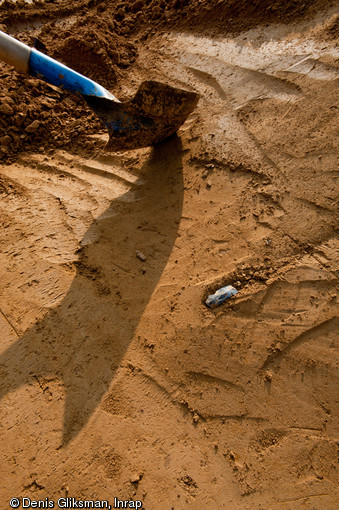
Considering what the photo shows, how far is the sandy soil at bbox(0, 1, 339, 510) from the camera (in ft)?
5.54

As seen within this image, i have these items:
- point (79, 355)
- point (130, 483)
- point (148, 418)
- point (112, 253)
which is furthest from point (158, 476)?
point (112, 253)

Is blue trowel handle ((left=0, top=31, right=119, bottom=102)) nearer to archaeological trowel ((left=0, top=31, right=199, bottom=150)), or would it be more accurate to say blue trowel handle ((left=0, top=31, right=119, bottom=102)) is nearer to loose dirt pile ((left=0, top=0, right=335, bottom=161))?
archaeological trowel ((left=0, top=31, right=199, bottom=150))

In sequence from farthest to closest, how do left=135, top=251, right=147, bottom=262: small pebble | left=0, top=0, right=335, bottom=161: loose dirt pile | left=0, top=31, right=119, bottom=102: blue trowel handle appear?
left=0, top=0, right=335, bottom=161: loose dirt pile, left=135, top=251, right=147, bottom=262: small pebble, left=0, top=31, right=119, bottom=102: blue trowel handle

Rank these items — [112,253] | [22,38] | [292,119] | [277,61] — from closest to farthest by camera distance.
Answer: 1. [112,253]
2. [292,119]
3. [277,61]
4. [22,38]

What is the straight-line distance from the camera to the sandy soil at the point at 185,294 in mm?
1689

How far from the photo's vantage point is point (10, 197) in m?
2.74

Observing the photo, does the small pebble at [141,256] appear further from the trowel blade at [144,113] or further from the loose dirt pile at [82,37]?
the loose dirt pile at [82,37]

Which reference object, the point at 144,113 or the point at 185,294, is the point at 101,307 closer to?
the point at 185,294

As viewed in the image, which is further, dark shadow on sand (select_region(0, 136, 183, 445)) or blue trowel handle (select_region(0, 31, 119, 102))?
blue trowel handle (select_region(0, 31, 119, 102))

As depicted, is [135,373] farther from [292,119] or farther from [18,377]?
[292,119]

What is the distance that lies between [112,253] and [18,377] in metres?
1.06

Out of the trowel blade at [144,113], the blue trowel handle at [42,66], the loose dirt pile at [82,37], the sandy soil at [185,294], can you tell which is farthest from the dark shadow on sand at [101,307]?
the loose dirt pile at [82,37]

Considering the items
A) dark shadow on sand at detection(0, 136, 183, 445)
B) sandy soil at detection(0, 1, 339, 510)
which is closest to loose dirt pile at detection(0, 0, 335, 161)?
sandy soil at detection(0, 1, 339, 510)

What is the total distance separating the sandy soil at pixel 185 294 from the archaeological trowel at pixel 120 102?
0.32 meters
